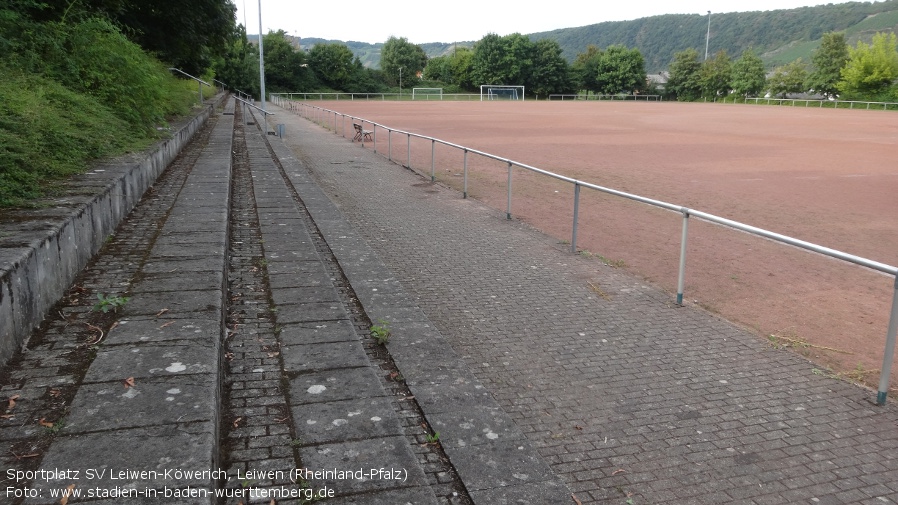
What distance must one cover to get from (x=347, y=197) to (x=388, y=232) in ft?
11.2

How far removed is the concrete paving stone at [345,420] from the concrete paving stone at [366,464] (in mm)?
63

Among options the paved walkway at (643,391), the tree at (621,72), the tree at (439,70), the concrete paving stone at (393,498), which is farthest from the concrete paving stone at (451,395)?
the tree at (439,70)

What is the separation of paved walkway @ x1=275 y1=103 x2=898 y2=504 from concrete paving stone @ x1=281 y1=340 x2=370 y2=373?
508mm

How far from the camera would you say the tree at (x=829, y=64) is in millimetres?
79812

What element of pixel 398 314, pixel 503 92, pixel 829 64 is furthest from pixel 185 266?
pixel 503 92

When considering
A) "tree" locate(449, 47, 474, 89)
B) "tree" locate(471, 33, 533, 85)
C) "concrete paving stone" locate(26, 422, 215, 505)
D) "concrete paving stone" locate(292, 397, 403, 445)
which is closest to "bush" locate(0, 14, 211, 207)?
"concrete paving stone" locate(26, 422, 215, 505)

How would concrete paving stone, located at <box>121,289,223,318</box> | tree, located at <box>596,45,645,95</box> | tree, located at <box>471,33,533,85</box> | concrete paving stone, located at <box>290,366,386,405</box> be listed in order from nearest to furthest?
concrete paving stone, located at <box>290,366,386,405</box> < concrete paving stone, located at <box>121,289,223,318</box> < tree, located at <box>596,45,645,95</box> < tree, located at <box>471,33,533,85</box>

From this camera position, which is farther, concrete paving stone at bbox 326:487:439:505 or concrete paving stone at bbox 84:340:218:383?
concrete paving stone at bbox 84:340:218:383

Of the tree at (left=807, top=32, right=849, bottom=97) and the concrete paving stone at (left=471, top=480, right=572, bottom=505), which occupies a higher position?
the tree at (left=807, top=32, right=849, bottom=97)

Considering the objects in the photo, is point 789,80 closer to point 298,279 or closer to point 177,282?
point 298,279

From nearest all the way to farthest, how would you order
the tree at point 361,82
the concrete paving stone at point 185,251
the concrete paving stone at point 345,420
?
the concrete paving stone at point 345,420 → the concrete paving stone at point 185,251 → the tree at point 361,82

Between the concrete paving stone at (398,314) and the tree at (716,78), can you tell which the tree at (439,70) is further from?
the concrete paving stone at (398,314)

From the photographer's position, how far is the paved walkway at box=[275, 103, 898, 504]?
134 inches

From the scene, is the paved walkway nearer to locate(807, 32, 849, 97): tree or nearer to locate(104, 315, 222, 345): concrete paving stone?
locate(104, 315, 222, 345): concrete paving stone
